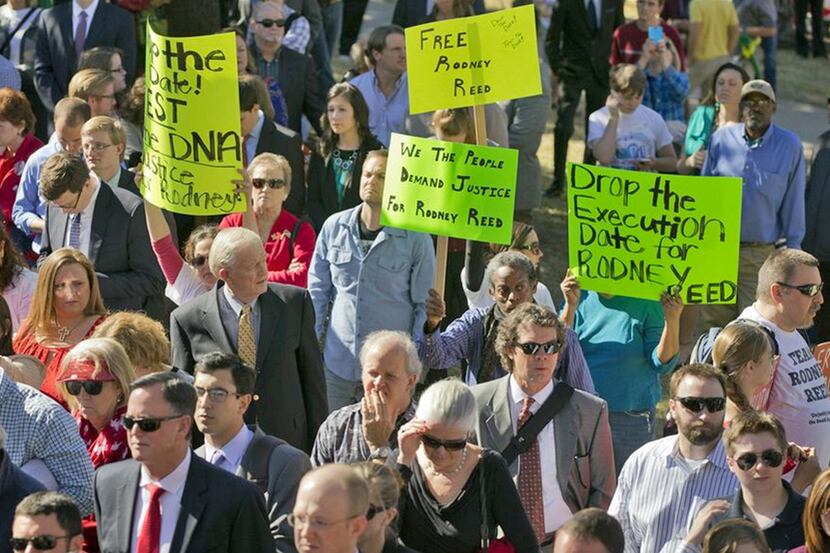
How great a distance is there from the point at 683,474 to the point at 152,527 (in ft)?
7.33

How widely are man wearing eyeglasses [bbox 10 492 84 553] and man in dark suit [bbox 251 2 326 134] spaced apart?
7072 millimetres

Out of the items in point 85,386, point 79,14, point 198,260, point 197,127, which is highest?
point 79,14

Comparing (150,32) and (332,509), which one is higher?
(150,32)

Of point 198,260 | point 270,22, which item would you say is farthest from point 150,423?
point 270,22

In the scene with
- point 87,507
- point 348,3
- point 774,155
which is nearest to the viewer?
point 87,507

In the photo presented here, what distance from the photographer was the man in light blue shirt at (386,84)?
1255 cm

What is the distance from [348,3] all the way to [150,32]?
975 cm

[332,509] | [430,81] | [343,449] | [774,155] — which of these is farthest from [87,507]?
[774,155]

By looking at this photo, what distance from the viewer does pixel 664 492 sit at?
728 centimetres

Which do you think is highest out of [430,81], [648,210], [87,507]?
[430,81]

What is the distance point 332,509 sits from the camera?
5816 mm

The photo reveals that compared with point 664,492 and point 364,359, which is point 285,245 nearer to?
point 364,359

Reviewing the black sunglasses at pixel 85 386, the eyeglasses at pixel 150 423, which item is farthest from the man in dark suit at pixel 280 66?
the eyeglasses at pixel 150 423

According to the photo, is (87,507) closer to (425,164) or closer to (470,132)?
(425,164)
